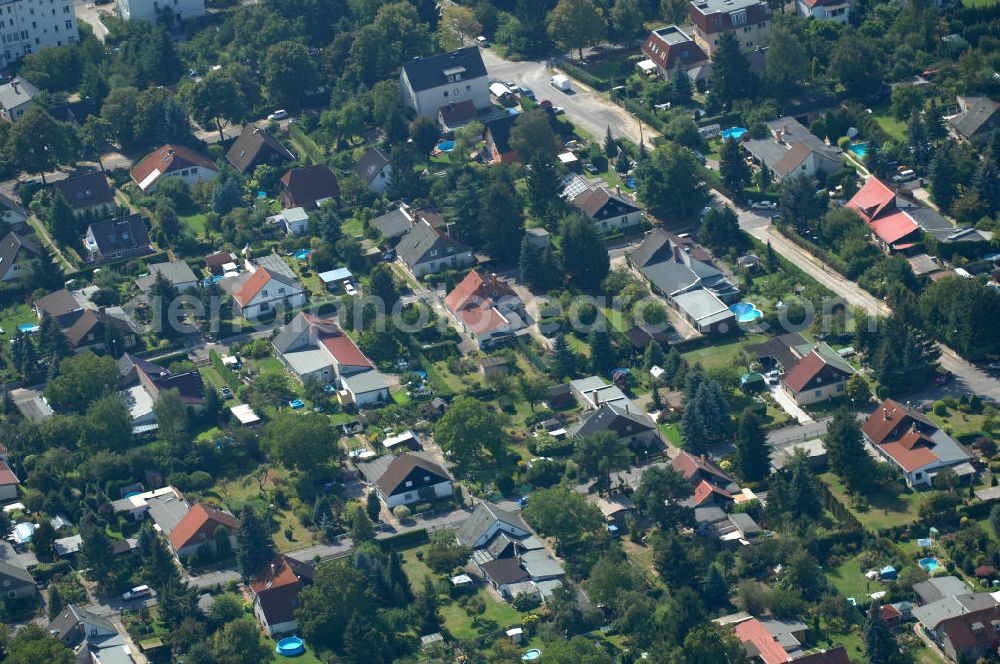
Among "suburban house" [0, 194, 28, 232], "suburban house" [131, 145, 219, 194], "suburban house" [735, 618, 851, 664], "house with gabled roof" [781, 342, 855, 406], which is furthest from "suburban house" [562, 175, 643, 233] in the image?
"suburban house" [735, 618, 851, 664]

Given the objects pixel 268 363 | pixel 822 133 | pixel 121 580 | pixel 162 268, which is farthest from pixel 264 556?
pixel 822 133

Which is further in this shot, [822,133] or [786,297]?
[822,133]

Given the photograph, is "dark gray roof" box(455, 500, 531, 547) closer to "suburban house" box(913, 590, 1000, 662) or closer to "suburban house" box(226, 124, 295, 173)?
"suburban house" box(913, 590, 1000, 662)

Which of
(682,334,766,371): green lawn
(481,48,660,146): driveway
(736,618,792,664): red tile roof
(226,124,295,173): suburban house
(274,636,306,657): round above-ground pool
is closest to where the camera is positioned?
(736,618,792,664): red tile roof

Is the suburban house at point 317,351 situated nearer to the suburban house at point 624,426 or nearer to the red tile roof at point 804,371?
the suburban house at point 624,426

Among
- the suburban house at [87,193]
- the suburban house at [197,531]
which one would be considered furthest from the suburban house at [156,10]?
the suburban house at [197,531]

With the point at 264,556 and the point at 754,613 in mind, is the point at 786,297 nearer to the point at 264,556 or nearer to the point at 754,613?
the point at 754,613
